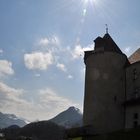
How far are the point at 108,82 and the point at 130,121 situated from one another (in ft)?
21.0

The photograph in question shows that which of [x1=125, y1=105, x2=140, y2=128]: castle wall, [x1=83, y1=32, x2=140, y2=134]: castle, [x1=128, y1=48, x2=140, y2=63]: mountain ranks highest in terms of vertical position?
[x1=128, y1=48, x2=140, y2=63]: mountain

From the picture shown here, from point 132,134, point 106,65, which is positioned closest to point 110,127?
point 106,65

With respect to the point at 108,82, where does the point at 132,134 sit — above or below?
below

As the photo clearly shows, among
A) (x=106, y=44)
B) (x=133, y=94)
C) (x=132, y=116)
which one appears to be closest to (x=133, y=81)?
(x=133, y=94)

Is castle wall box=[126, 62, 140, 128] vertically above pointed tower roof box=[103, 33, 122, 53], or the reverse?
pointed tower roof box=[103, 33, 122, 53]

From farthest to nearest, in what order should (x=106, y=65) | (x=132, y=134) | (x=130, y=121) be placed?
(x=106, y=65) < (x=130, y=121) < (x=132, y=134)

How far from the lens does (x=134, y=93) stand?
2058 inches

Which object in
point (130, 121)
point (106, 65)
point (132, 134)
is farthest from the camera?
point (106, 65)

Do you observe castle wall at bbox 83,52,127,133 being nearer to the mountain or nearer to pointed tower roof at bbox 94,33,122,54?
pointed tower roof at bbox 94,33,122,54

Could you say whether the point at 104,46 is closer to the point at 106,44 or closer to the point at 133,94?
the point at 106,44

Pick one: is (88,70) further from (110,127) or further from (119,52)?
(110,127)

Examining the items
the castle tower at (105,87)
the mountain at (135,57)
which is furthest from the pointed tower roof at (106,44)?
the mountain at (135,57)

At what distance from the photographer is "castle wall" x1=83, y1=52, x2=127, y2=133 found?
51.6m

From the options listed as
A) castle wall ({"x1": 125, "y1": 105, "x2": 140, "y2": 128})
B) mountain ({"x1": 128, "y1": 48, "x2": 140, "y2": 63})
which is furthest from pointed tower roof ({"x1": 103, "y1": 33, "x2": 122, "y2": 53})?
castle wall ({"x1": 125, "y1": 105, "x2": 140, "y2": 128})
